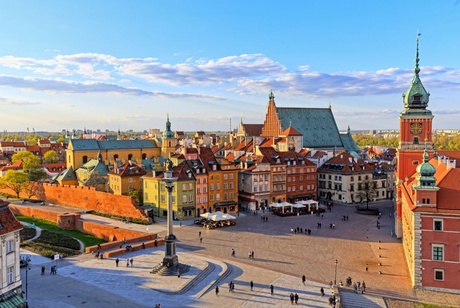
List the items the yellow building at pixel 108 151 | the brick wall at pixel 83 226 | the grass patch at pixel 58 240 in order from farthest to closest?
the yellow building at pixel 108 151
the brick wall at pixel 83 226
the grass patch at pixel 58 240

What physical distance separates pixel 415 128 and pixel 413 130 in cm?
34

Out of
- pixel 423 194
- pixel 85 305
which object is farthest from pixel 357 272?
pixel 85 305

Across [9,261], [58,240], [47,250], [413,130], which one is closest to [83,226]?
[58,240]

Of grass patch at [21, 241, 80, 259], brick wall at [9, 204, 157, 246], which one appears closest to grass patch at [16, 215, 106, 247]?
brick wall at [9, 204, 157, 246]

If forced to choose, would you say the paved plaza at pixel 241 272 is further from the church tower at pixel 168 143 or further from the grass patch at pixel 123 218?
the church tower at pixel 168 143

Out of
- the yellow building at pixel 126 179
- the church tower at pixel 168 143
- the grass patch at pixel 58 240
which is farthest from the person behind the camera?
the church tower at pixel 168 143

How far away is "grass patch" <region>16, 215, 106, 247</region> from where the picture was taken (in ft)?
186

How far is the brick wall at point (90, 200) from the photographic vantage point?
6562 cm

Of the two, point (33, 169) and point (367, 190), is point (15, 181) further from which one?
point (367, 190)

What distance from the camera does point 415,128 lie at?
56.0 m

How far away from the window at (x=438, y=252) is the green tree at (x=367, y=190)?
40.9 metres

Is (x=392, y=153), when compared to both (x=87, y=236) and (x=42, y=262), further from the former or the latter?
(x=42, y=262)

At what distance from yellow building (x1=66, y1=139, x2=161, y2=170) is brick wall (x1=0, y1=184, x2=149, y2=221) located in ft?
41.0

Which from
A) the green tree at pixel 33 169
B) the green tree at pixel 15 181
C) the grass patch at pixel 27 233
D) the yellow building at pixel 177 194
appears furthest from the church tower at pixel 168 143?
the grass patch at pixel 27 233
